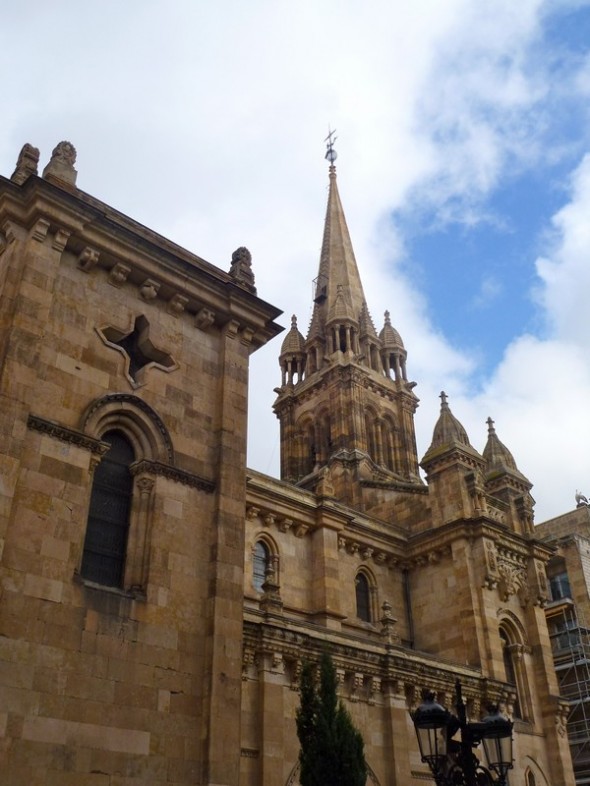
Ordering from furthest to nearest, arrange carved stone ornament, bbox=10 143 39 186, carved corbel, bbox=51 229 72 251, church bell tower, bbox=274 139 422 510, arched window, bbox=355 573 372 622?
church bell tower, bbox=274 139 422 510, arched window, bbox=355 573 372 622, carved stone ornament, bbox=10 143 39 186, carved corbel, bbox=51 229 72 251

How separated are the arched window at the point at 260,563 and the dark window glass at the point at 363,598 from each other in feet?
14.2

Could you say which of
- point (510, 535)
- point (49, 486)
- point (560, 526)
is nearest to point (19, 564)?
point (49, 486)

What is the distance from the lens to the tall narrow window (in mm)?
13789

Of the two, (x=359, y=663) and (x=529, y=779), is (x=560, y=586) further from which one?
(x=359, y=663)

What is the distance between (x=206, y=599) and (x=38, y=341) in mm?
A: 5457

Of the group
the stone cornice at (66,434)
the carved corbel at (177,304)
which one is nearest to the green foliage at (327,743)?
the stone cornice at (66,434)

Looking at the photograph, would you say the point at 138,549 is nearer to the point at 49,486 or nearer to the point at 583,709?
the point at 49,486

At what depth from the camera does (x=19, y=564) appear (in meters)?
12.3

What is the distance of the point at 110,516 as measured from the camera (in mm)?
14336

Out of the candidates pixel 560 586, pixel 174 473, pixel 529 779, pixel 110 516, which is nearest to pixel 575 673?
pixel 560 586

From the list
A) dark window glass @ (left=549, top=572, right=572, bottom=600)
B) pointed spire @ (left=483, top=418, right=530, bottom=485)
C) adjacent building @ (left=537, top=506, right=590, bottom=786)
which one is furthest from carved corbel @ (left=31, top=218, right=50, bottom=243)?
dark window glass @ (left=549, top=572, right=572, bottom=600)

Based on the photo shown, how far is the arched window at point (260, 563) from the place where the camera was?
85.6ft

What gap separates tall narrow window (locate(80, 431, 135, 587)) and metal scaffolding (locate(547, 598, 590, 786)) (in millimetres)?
27010

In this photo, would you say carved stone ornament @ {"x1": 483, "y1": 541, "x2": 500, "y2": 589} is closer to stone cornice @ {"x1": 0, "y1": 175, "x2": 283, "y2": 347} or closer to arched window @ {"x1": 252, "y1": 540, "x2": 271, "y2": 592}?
arched window @ {"x1": 252, "y1": 540, "x2": 271, "y2": 592}
